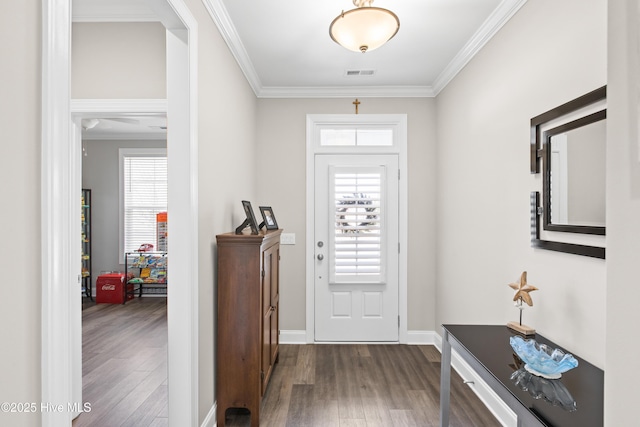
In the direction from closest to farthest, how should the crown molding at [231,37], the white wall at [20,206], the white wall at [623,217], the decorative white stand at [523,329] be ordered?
the white wall at [623,217] → the white wall at [20,206] → the decorative white stand at [523,329] → the crown molding at [231,37]

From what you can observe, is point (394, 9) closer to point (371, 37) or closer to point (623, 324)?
point (371, 37)

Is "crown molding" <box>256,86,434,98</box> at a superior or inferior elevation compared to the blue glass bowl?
superior

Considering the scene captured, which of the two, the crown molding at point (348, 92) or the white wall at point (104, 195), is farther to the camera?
the white wall at point (104, 195)

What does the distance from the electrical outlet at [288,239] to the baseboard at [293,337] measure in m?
0.98

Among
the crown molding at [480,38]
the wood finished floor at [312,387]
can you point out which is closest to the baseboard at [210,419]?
the wood finished floor at [312,387]

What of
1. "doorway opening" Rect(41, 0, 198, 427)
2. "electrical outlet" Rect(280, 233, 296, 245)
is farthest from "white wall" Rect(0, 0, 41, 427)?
"electrical outlet" Rect(280, 233, 296, 245)

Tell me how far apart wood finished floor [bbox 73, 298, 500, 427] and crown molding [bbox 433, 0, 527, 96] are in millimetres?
2720

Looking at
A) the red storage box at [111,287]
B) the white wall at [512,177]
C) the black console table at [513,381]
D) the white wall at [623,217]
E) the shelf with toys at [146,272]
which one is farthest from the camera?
the shelf with toys at [146,272]

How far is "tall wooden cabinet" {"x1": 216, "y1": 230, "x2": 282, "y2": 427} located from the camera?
2.41 metres

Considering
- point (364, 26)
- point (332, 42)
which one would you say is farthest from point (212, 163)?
point (332, 42)

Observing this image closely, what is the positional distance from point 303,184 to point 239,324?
2019 millimetres

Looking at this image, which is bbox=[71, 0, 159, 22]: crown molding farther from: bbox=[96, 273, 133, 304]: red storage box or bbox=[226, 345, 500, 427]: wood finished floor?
bbox=[96, 273, 133, 304]: red storage box

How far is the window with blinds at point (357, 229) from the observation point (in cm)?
407

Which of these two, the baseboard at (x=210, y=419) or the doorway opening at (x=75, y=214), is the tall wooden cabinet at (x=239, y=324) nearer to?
the baseboard at (x=210, y=419)
